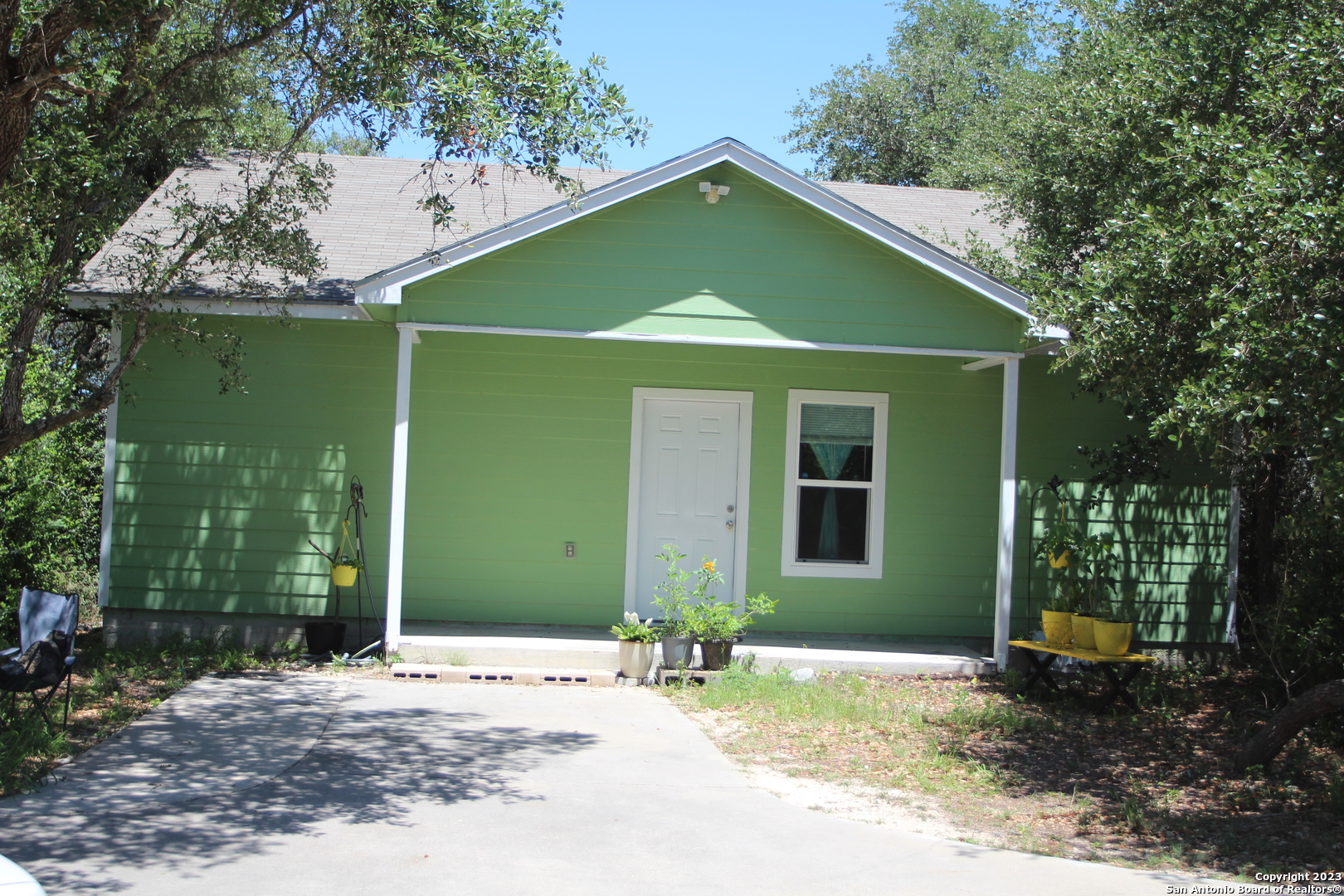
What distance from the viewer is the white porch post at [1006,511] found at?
29.7 ft

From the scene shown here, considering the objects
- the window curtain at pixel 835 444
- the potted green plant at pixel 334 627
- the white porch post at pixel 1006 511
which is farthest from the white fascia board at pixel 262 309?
the white porch post at pixel 1006 511

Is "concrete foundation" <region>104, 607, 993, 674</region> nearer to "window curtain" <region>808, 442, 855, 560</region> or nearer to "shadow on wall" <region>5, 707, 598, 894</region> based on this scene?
"window curtain" <region>808, 442, 855, 560</region>

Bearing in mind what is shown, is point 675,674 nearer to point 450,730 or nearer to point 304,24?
point 450,730

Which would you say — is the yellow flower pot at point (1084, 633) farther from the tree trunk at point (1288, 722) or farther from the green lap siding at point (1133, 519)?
the green lap siding at point (1133, 519)

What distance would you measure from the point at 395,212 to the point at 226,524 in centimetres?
Answer: 356

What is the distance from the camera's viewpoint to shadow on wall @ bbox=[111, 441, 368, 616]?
9.34 metres

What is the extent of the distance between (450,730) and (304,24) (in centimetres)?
498

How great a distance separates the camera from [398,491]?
8.65 m

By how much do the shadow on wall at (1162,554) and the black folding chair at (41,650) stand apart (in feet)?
25.3

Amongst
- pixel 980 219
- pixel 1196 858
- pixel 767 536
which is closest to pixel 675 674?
pixel 767 536

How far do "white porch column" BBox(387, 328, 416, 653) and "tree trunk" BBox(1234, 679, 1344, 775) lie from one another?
238 inches

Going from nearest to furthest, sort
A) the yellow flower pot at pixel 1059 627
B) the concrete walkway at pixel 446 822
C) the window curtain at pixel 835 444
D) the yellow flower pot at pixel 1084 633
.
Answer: the concrete walkway at pixel 446 822
the yellow flower pot at pixel 1084 633
the yellow flower pot at pixel 1059 627
the window curtain at pixel 835 444

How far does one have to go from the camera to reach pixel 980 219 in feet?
40.2

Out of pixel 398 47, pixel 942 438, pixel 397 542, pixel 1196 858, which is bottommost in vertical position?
pixel 1196 858
